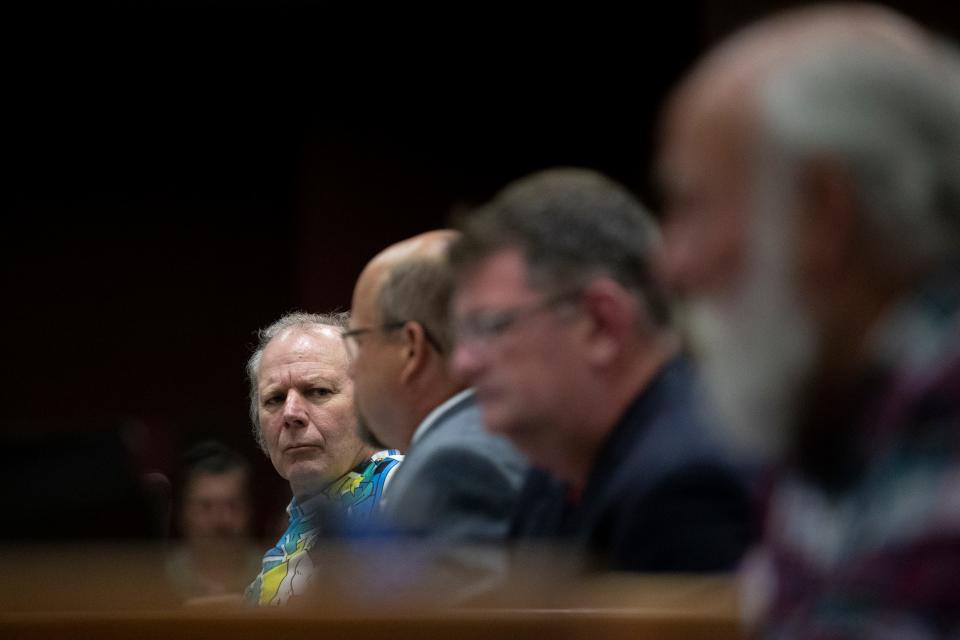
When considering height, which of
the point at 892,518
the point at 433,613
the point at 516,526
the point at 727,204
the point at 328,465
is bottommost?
the point at 328,465

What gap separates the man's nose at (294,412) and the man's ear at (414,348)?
32.4 inches

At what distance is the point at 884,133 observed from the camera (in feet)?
3.26

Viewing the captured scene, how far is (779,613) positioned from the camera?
0.99 metres

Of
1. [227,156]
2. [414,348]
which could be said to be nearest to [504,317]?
[414,348]

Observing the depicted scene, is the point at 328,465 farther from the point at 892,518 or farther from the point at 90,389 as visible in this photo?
the point at 90,389

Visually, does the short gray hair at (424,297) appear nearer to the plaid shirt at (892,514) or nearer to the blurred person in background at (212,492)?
the blurred person in background at (212,492)

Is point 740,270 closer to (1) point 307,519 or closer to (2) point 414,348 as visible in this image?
(2) point 414,348

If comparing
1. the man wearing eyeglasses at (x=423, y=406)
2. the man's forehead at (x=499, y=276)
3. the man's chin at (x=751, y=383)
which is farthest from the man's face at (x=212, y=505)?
the man's chin at (x=751, y=383)

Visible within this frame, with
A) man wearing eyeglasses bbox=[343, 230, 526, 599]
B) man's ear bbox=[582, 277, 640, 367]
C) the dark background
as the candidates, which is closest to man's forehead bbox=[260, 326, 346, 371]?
man wearing eyeglasses bbox=[343, 230, 526, 599]

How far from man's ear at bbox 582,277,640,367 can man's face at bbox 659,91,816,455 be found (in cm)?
87

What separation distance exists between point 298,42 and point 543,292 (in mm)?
5715

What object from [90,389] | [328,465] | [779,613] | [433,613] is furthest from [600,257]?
[90,389]

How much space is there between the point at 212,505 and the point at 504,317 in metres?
1.82

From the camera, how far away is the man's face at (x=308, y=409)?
3.46 meters
